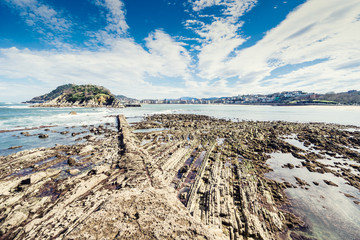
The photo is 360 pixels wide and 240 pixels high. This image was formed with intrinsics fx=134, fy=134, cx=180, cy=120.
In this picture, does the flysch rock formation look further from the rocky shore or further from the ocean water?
the ocean water

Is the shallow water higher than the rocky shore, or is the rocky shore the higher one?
the rocky shore

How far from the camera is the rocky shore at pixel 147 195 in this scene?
4.87 metres

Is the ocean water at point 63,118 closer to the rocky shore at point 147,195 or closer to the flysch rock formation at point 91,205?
the rocky shore at point 147,195

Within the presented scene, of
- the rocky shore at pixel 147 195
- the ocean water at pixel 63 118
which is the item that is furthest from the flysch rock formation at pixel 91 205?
the ocean water at pixel 63 118

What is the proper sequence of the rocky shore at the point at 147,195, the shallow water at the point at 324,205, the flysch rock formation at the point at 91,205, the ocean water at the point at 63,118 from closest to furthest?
1. the flysch rock formation at the point at 91,205
2. the rocky shore at the point at 147,195
3. the shallow water at the point at 324,205
4. the ocean water at the point at 63,118

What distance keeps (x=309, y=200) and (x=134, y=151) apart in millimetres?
13868

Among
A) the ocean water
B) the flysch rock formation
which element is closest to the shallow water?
the flysch rock formation

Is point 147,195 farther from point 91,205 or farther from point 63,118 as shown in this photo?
point 63,118

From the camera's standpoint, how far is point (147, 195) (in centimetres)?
636

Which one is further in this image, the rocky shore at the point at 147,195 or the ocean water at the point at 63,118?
the ocean water at the point at 63,118

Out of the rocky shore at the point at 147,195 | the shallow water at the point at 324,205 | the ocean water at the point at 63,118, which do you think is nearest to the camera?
the rocky shore at the point at 147,195

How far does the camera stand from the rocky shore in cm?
487

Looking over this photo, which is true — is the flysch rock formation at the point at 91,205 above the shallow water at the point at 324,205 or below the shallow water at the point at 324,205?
above

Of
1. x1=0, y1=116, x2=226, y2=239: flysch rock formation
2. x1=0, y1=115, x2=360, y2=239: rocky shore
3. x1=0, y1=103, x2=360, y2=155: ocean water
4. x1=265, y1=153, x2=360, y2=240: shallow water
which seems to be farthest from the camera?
x1=0, y1=103, x2=360, y2=155: ocean water
